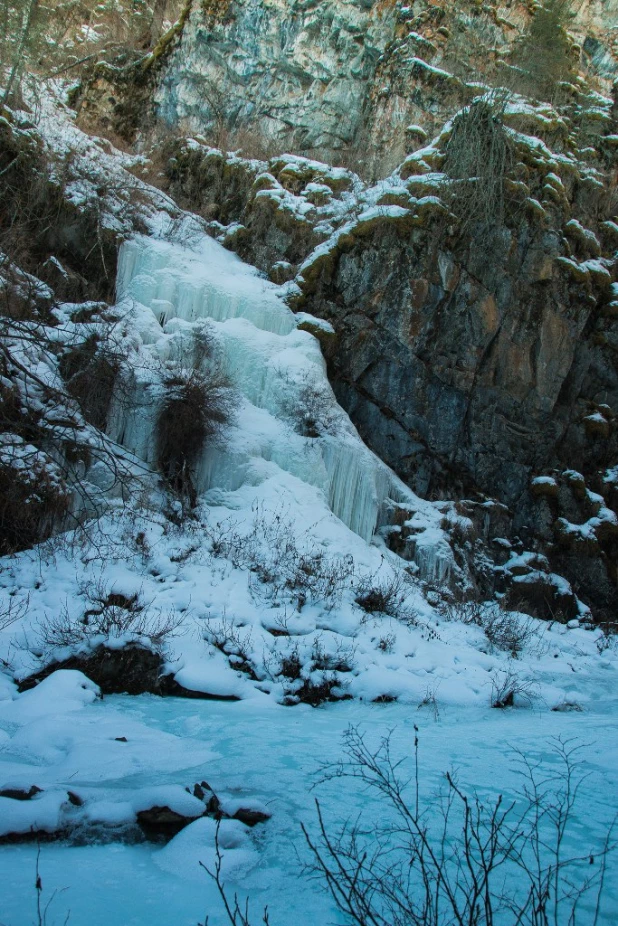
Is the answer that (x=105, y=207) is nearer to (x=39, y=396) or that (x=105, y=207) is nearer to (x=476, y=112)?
(x=39, y=396)

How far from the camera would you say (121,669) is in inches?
220

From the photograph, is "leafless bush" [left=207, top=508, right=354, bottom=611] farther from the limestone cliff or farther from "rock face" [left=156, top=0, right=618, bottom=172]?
"rock face" [left=156, top=0, right=618, bottom=172]

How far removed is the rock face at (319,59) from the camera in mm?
17734

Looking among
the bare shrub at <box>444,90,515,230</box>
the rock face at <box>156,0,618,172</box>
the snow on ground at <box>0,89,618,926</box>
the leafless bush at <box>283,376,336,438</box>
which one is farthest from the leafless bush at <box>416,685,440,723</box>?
the rock face at <box>156,0,618,172</box>

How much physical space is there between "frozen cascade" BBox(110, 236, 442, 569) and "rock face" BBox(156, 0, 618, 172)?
7.77 metres

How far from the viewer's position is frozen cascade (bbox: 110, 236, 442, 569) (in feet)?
33.2

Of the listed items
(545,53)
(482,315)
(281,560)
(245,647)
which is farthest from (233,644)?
(545,53)

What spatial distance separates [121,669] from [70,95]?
748 inches

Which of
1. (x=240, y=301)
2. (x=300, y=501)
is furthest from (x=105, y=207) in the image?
(x=300, y=501)

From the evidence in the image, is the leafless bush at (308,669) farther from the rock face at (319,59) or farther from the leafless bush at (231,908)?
the rock face at (319,59)

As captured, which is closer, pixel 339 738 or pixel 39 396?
pixel 339 738

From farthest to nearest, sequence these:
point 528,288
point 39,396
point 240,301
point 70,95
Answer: point 70,95
point 528,288
point 240,301
point 39,396

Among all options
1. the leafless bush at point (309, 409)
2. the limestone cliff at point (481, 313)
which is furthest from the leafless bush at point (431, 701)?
the leafless bush at point (309, 409)

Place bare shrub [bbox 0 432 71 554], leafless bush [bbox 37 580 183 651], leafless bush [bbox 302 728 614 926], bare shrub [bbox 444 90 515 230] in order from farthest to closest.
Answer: bare shrub [bbox 444 90 515 230] < bare shrub [bbox 0 432 71 554] < leafless bush [bbox 37 580 183 651] < leafless bush [bbox 302 728 614 926]
